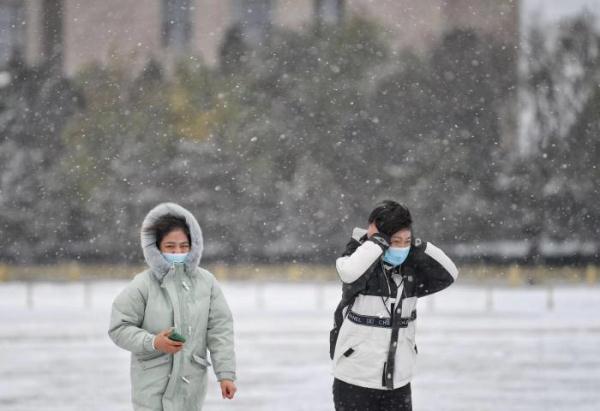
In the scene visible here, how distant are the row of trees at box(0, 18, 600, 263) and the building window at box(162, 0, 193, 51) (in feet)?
26.5

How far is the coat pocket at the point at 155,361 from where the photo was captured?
13.6 ft

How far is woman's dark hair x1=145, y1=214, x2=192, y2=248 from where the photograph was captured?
164 inches

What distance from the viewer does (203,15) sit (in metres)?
46.7

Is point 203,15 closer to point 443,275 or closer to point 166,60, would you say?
point 166,60

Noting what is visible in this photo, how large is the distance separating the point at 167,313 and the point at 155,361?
0.22 m

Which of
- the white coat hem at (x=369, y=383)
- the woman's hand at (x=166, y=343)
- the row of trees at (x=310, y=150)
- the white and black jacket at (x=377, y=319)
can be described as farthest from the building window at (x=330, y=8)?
the woman's hand at (x=166, y=343)

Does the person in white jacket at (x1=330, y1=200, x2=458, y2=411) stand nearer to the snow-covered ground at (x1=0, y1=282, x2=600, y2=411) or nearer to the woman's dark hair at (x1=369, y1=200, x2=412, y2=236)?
the woman's dark hair at (x1=369, y1=200, x2=412, y2=236)

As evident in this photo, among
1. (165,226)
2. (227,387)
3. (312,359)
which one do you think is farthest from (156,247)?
(312,359)

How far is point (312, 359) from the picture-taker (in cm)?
1246

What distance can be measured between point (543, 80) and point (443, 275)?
3149 centimetres

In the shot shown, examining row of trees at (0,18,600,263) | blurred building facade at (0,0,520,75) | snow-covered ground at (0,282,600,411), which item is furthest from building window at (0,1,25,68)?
snow-covered ground at (0,282,600,411)

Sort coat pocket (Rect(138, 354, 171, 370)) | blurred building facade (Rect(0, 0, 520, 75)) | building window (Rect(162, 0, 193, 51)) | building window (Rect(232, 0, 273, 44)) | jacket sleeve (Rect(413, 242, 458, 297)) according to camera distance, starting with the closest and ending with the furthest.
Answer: coat pocket (Rect(138, 354, 171, 370)) → jacket sleeve (Rect(413, 242, 458, 297)) → blurred building facade (Rect(0, 0, 520, 75)) → building window (Rect(232, 0, 273, 44)) → building window (Rect(162, 0, 193, 51))

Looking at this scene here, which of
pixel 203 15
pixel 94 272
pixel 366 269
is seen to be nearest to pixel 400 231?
pixel 366 269

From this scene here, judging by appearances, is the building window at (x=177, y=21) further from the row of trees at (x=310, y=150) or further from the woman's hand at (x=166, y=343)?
the woman's hand at (x=166, y=343)
